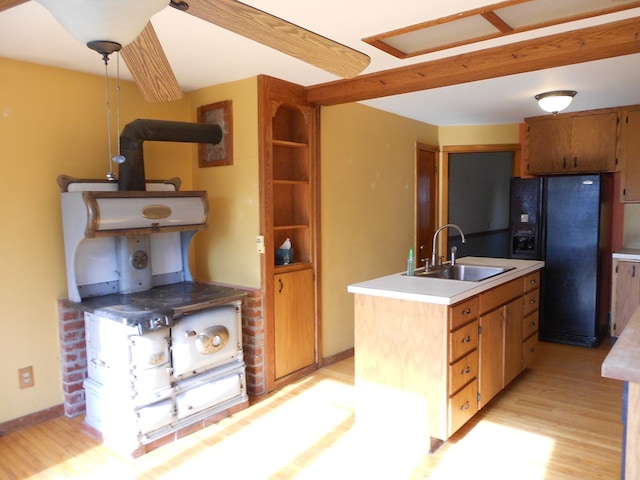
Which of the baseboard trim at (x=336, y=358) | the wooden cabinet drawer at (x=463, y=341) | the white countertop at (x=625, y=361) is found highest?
the white countertop at (x=625, y=361)

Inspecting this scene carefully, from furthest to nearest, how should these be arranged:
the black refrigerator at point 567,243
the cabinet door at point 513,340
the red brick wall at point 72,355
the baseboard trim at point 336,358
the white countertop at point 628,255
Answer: the black refrigerator at point 567,243 < the white countertop at point 628,255 < the baseboard trim at point 336,358 < the cabinet door at point 513,340 < the red brick wall at point 72,355

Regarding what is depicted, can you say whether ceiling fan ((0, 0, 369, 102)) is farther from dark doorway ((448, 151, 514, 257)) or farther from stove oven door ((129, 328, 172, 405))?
dark doorway ((448, 151, 514, 257))

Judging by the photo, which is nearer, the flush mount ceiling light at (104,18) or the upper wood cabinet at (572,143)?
the flush mount ceiling light at (104,18)

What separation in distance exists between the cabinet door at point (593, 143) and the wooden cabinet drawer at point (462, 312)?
8.74 feet

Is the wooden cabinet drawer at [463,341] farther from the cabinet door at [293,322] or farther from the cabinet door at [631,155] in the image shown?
the cabinet door at [631,155]

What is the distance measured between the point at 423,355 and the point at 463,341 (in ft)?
0.83

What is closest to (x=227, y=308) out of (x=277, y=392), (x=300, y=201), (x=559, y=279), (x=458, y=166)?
(x=277, y=392)

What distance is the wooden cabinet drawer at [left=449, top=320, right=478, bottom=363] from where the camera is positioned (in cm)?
252

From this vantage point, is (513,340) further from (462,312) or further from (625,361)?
(625,361)

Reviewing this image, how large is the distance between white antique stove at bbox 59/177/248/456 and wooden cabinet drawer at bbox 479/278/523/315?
148 cm

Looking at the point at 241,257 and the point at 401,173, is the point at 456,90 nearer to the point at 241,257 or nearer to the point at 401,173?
the point at 401,173

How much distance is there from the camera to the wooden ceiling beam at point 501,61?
94.7 inches

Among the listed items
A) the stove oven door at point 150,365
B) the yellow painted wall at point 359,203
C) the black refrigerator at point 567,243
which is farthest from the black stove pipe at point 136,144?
the black refrigerator at point 567,243

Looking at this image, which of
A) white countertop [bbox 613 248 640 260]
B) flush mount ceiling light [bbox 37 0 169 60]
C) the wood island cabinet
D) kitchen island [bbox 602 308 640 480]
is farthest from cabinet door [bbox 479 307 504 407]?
flush mount ceiling light [bbox 37 0 169 60]
